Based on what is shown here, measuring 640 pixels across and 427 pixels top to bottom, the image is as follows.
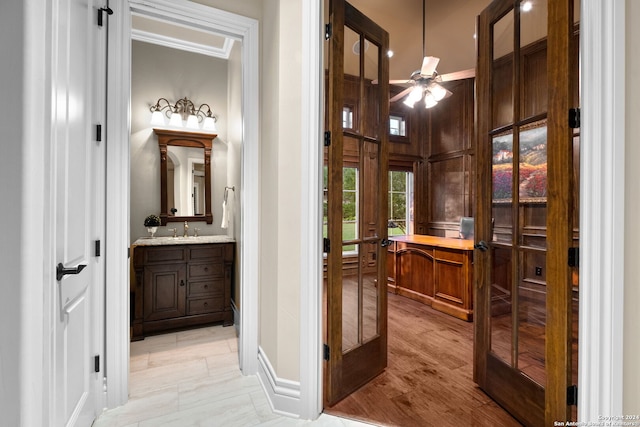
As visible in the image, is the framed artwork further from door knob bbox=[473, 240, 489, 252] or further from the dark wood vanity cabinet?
the dark wood vanity cabinet

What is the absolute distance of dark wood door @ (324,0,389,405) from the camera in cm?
173

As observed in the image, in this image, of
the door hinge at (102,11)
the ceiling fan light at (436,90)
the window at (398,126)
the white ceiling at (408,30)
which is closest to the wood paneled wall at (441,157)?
the window at (398,126)

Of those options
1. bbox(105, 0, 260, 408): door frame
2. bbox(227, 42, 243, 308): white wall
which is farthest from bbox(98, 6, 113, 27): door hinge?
bbox(227, 42, 243, 308): white wall

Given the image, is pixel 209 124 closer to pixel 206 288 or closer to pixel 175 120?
pixel 175 120

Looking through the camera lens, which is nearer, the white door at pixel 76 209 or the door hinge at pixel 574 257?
the white door at pixel 76 209

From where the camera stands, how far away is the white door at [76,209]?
1.10 m

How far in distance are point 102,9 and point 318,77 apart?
4.40 ft

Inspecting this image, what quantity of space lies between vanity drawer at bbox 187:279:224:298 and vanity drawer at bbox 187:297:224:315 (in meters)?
0.05

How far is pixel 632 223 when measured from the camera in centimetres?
114

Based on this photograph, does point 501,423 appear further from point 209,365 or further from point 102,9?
point 102,9

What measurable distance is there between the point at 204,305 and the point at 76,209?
1.99 metres

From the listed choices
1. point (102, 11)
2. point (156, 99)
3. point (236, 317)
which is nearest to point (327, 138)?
point (102, 11)

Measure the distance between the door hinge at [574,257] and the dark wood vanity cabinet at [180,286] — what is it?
110 inches

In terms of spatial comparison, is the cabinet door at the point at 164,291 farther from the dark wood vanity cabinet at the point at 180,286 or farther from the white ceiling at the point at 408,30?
the white ceiling at the point at 408,30
